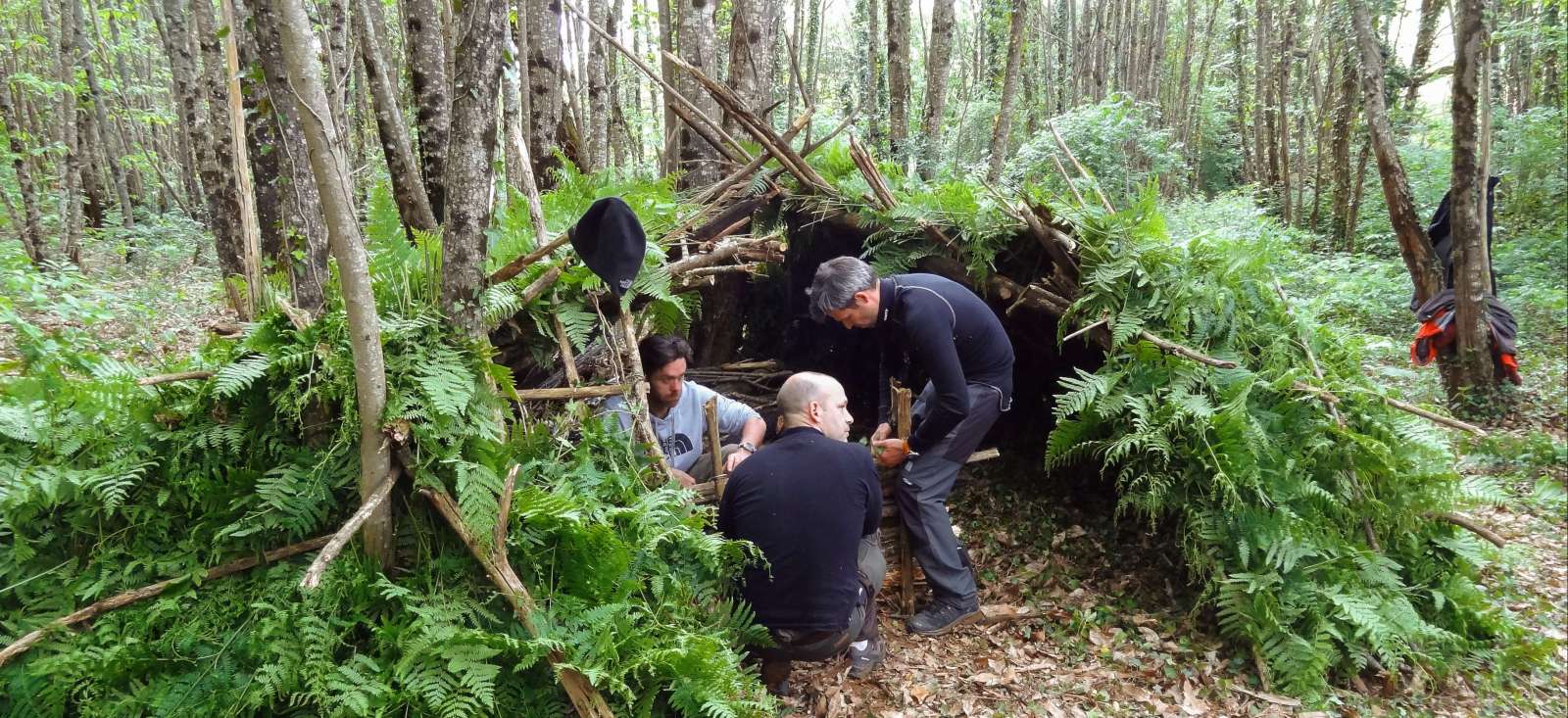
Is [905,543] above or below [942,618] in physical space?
above

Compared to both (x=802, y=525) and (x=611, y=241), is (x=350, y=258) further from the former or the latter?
(x=802, y=525)

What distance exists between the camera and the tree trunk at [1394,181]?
24.2 feet

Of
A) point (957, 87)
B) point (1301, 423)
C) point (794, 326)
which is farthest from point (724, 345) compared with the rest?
point (957, 87)

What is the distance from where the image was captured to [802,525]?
128 inches

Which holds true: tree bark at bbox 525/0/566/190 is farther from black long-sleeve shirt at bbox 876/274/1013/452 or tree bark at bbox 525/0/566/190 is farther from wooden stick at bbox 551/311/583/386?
black long-sleeve shirt at bbox 876/274/1013/452

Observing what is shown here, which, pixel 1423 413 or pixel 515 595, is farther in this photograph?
pixel 1423 413

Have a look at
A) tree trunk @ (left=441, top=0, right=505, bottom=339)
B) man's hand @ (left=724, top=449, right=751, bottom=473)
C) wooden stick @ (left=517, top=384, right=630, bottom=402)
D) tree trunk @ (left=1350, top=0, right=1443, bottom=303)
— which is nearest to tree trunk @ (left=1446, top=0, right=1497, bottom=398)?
tree trunk @ (left=1350, top=0, right=1443, bottom=303)

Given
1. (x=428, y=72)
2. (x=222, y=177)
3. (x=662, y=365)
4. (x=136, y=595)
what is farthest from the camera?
(x=222, y=177)

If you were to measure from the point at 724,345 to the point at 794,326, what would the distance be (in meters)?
0.66

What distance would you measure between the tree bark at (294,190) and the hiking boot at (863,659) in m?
3.00

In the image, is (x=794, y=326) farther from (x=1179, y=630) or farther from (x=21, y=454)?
(x=21, y=454)

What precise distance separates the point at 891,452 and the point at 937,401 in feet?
1.48

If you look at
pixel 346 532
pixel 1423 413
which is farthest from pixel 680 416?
pixel 1423 413

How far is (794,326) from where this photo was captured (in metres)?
7.03
